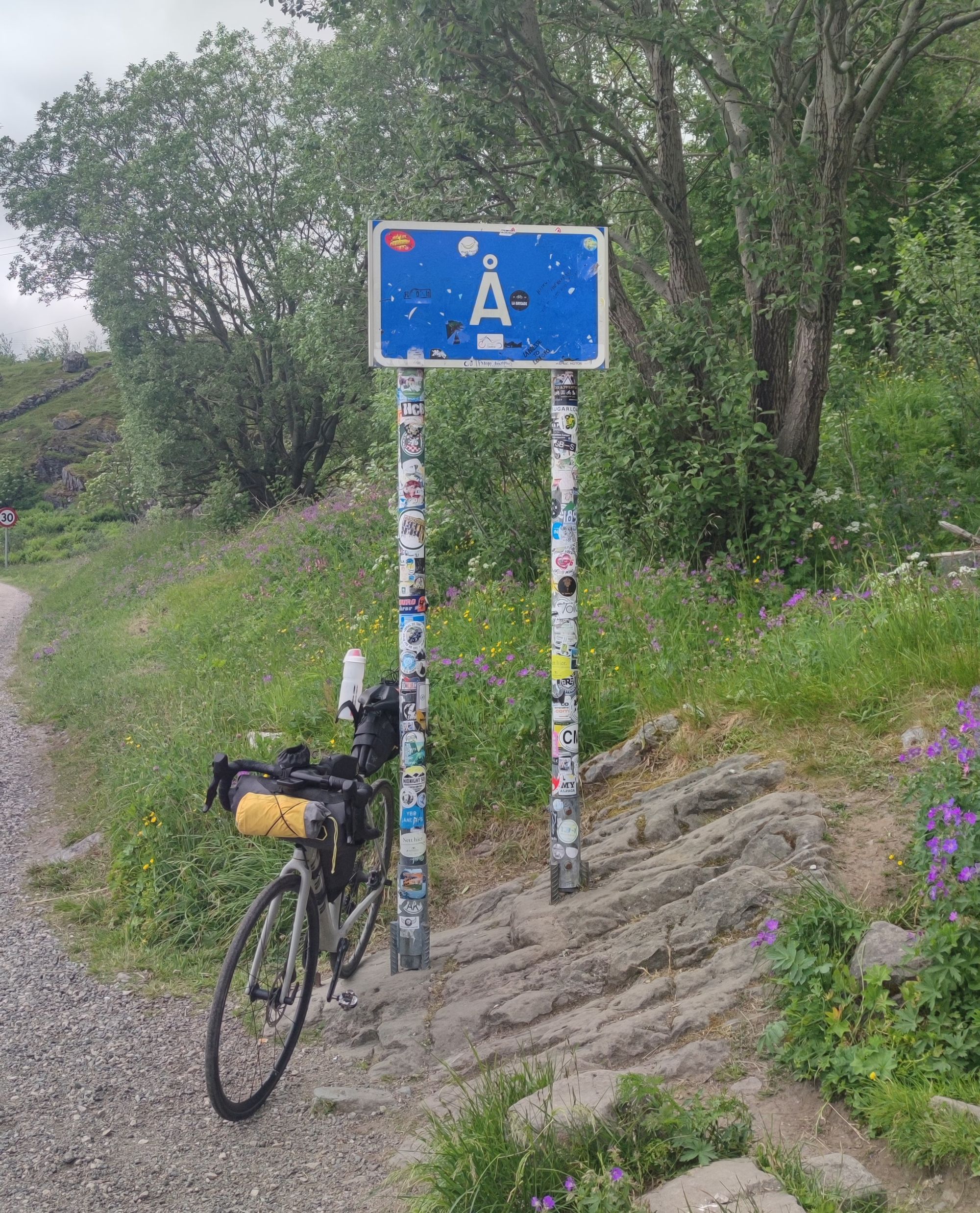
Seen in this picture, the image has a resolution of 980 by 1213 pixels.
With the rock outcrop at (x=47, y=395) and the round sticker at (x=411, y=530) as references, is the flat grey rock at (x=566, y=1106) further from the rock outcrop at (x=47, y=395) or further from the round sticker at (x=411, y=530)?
the rock outcrop at (x=47, y=395)

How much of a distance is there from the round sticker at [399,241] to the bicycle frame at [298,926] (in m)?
2.47

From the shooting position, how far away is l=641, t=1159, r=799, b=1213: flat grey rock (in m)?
2.43

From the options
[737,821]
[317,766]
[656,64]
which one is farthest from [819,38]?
[317,766]

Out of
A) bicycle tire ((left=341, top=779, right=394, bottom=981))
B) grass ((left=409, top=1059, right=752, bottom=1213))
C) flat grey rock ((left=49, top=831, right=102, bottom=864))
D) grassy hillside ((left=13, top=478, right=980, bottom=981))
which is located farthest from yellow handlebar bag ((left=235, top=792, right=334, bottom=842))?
flat grey rock ((left=49, top=831, right=102, bottom=864))

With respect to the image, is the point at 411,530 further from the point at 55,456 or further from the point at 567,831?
the point at 55,456

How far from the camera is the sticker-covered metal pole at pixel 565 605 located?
4.71 meters

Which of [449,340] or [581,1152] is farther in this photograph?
[449,340]

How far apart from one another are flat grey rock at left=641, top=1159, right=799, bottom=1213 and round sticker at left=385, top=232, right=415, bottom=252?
11.5ft

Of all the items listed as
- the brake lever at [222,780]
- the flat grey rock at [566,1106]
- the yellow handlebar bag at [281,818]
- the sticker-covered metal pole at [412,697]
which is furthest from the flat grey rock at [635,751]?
the flat grey rock at [566,1106]

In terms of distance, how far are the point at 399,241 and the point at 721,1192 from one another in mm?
3596

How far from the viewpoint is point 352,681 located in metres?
4.70

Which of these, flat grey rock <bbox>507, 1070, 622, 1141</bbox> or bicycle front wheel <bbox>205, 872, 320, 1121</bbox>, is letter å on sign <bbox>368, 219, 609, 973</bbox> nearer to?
bicycle front wheel <bbox>205, 872, 320, 1121</bbox>

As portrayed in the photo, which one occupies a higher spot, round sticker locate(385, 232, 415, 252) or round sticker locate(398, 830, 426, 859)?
round sticker locate(385, 232, 415, 252)

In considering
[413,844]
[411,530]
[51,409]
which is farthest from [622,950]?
[51,409]
